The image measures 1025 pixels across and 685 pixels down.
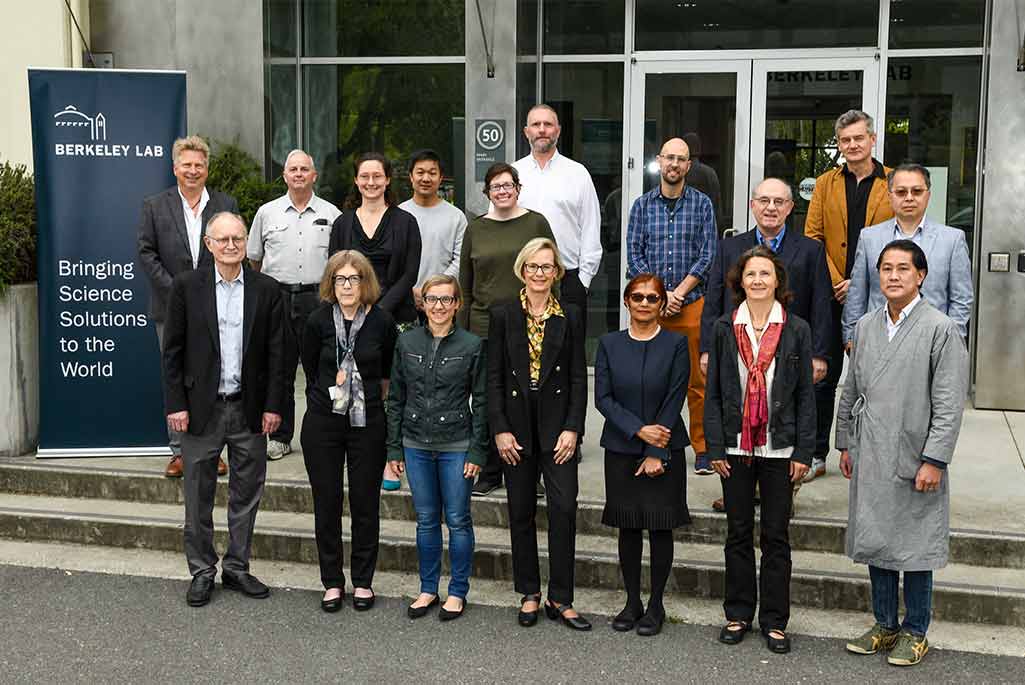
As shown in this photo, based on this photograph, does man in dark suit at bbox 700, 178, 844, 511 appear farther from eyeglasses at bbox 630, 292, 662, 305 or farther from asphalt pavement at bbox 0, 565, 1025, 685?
asphalt pavement at bbox 0, 565, 1025, 685

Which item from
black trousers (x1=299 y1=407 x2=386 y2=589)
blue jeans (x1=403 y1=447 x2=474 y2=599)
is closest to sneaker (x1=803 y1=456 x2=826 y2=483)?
blue jeans (x1=403 y1=447 x2=474 y2=599)

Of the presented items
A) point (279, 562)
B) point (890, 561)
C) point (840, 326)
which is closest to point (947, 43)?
point (840, 326)

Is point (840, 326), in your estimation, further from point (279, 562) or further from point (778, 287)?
point (279, 562)

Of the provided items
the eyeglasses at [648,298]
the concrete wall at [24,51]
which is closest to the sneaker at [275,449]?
the eyeglasses at [648,298]

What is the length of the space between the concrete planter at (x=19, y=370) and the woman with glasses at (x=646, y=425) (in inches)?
168

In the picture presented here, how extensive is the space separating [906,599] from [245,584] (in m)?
3.15

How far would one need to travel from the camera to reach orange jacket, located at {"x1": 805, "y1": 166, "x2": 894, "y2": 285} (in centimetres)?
670

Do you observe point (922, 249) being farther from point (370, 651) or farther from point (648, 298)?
point (370, 651)

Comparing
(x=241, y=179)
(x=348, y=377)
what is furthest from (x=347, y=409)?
(x=241, y=179)

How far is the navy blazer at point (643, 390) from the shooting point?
5.55m

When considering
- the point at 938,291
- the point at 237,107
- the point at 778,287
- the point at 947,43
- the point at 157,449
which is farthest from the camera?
the point at 237,107

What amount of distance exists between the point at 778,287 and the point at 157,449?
4340mm

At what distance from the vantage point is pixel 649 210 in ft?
23.3

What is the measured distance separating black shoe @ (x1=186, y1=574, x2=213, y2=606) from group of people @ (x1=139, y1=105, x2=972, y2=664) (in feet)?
0.03
